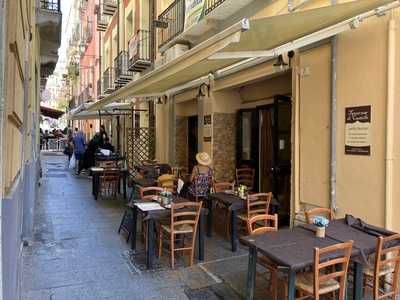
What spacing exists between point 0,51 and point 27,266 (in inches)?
152

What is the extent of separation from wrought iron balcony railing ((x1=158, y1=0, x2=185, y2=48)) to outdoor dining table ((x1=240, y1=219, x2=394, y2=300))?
23.2 feet

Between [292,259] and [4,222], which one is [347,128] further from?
[4,222]

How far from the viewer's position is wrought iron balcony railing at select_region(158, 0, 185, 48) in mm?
9547

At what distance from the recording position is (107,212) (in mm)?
7949

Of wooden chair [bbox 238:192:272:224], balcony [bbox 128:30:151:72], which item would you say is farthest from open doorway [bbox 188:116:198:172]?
wooden chair [bbox 238:192:272:224]

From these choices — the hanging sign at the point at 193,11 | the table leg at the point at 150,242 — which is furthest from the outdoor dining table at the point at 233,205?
the hanging sign at the point at 193,11

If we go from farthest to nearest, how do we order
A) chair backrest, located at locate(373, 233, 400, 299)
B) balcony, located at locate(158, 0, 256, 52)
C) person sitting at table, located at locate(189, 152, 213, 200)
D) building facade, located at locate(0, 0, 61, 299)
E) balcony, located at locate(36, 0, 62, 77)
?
balcony, located at locate(36, 0, 62, 77)
balcony, located at locate(158, 0, 256, 52)
person sitting at table, located at locate(189, 152, 213, 200)
chair backrest, located at locate(373, 233, 400, 299)
building facade, located at locate(0, 0, 61, 299)

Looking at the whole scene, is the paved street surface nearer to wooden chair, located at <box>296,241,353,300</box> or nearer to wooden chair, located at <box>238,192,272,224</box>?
wooden chair, located at <box>238,192,272,224</box>

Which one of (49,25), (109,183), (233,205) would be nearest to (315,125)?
(233,205)

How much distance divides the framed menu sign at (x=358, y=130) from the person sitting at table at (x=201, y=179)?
2578mm

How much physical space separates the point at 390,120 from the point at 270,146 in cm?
375

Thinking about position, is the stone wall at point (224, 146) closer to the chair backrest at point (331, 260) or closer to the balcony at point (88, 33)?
the chair backrest at point (331, 260)

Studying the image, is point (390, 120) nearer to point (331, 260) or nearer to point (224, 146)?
point (331, 260)

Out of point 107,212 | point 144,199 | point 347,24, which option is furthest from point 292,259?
point 107,212
